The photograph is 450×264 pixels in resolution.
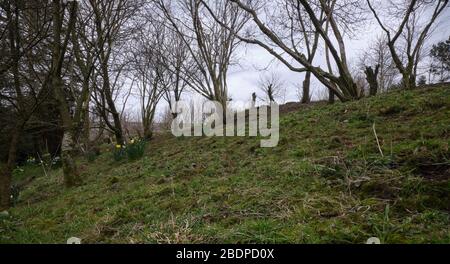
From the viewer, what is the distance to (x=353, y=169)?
10.9ft

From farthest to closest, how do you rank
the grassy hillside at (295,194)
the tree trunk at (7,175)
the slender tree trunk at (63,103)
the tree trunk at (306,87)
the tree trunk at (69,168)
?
the tree trunk at (306,87) < the tree trunk at (69,168) < the slender tree trunk at (63,103) < the tree trunk at (7,175) < the grassy hillside at (295,194)

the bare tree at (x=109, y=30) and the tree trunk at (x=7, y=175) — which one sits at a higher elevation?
the bare tree at (x=109, y=30)

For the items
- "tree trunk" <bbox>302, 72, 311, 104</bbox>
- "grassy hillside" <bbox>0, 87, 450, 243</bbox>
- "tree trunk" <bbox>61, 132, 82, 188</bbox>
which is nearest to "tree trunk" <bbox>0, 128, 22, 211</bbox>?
"grassy hillside" <bbox>0, 87, 450, 243</bbox>

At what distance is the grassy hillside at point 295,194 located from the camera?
2.36 m

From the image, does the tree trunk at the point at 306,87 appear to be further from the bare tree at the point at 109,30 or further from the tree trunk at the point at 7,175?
the tree trunk at the point at 7,175

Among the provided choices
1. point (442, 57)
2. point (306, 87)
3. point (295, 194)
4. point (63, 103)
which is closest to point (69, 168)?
point (63, 103)

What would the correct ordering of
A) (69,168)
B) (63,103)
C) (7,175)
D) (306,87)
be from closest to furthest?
(7,175), (69,168), (63,103), (306,87)

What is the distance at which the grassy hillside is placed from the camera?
236 centimetres

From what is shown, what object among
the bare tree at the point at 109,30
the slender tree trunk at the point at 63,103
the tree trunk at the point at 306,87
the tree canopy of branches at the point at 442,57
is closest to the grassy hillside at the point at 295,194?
the slender tree trunk at the point at 63,103

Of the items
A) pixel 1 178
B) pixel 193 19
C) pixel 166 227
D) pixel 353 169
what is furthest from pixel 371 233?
pixel 193 19

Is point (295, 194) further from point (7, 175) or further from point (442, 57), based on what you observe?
point (442, 57)

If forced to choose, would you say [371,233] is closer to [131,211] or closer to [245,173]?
[245,173]

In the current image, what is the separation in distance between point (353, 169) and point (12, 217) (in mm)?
4676

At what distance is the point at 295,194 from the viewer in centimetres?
308
